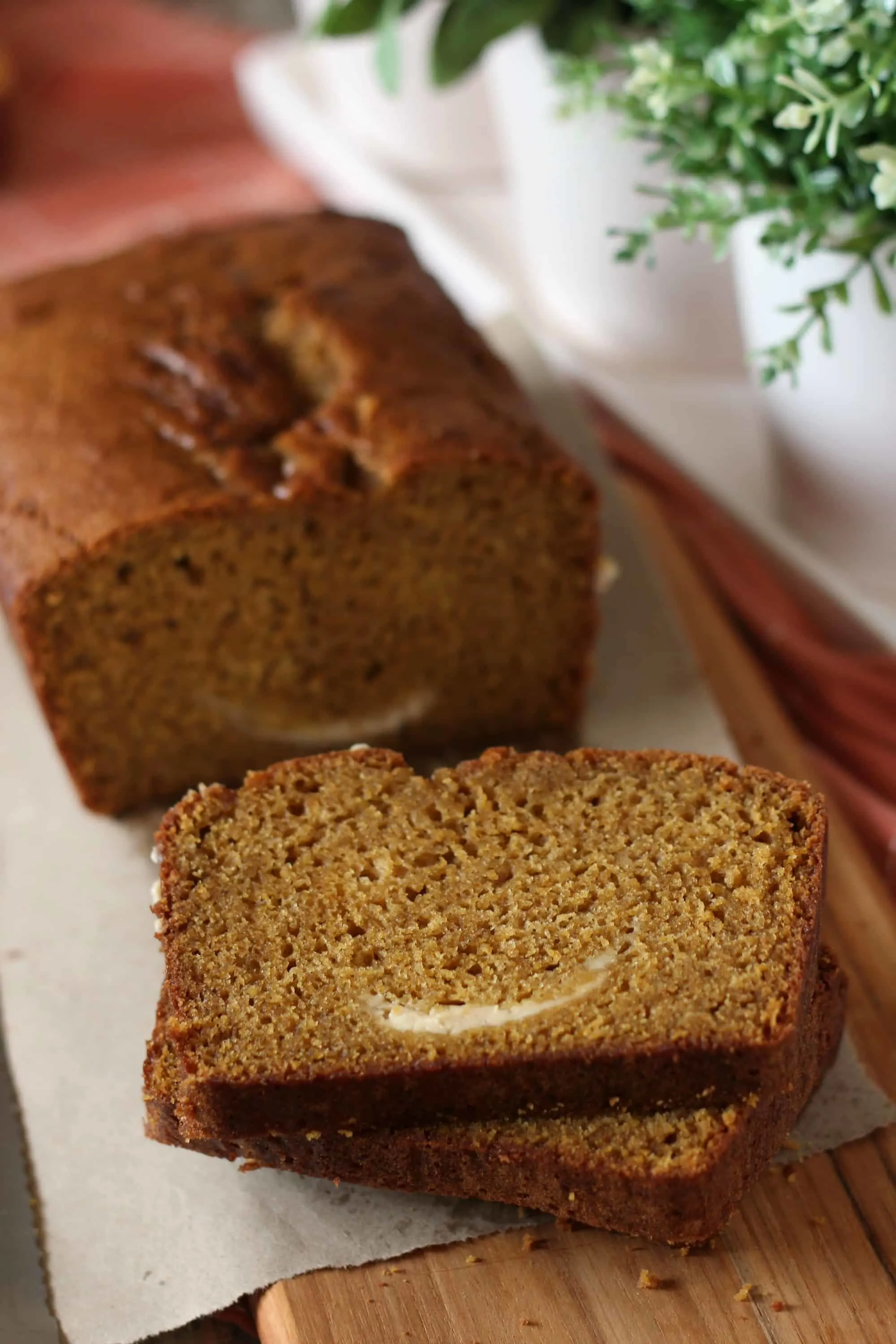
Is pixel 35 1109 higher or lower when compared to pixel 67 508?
lower

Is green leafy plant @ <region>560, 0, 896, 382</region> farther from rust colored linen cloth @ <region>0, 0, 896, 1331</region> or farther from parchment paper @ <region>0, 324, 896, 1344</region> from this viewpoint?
rust colored linen cloth @ <region>0, 0, 896, 1331</region>

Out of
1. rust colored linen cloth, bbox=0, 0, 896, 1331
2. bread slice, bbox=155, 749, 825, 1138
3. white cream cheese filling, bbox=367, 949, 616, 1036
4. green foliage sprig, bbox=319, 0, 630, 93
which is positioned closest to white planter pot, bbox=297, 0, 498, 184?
rust colored linen cloth, bbox=0, 0, 896, 1331

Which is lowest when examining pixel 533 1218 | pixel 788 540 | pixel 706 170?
pixel 533 1218

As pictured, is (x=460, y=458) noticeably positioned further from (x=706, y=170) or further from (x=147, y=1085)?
(x=147, y=1085)

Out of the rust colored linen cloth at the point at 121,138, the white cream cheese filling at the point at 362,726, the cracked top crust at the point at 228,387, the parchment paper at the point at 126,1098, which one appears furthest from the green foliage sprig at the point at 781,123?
the rust colored linen cloth at the point at 121,138

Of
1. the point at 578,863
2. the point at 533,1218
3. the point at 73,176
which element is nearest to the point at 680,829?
the point at 578,863

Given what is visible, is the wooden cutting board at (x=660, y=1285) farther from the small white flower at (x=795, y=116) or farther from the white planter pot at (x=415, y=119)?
the white planter pot at (x=415, y=119)

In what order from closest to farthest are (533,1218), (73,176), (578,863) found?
(533,1218) < (578,863) < (73,176)

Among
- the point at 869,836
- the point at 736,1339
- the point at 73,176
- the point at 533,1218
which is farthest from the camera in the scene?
the point at 73,176
